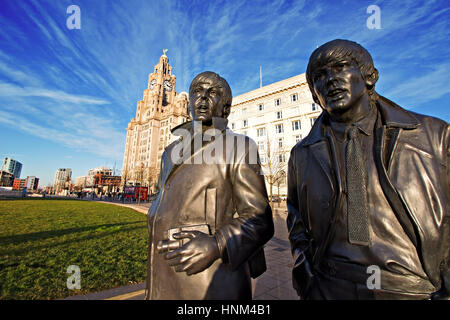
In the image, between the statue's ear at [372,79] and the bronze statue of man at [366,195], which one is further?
the statue's ear at [372,79]

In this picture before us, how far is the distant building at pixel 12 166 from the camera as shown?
144 metres

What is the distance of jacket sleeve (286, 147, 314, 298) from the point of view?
1598mm

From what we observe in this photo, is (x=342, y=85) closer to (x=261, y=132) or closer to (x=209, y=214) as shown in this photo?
(x=209, y=214)

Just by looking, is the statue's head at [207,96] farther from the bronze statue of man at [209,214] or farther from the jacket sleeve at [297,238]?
the jacket sleeve at [297,238]

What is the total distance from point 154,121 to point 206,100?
8405cm

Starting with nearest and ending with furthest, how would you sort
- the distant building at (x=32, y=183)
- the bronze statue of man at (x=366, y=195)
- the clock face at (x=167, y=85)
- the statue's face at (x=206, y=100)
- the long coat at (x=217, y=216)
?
the bronze statue of man at (x=366, y=195) → the long coat at (x=217, y=216) → the statue's face at (x=206, y=100) → the clock face at (x=167, y=85) → the distant building at (x=32, y=183)

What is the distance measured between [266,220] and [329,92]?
113cm

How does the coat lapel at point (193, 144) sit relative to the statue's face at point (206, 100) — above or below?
below

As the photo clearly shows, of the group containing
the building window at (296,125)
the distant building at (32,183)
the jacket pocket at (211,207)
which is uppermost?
the building window at (296,125)

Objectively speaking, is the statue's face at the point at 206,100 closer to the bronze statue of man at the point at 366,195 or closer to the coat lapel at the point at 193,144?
the coat lapel at the point at 193,144

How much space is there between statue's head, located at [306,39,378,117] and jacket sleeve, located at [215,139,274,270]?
778 millimetres

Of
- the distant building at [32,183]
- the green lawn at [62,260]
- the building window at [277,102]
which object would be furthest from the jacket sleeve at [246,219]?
the distant building at [32,183]

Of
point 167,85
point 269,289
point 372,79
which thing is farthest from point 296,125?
point 167,85

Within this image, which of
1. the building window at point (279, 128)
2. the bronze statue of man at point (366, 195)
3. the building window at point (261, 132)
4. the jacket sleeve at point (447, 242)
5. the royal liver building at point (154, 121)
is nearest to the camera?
the jacket sleeve at point (447, 242)
